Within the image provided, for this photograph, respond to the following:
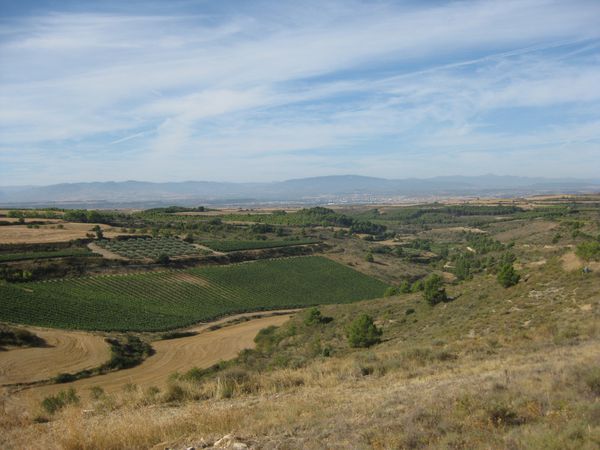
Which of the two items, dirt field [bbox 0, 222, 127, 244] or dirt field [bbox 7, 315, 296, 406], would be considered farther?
dirt field [bbox 0, 222, 127, 244]

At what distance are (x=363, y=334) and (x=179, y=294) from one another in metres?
41.3

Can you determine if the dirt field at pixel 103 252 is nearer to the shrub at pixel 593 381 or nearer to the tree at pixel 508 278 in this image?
the tree at pixel 508 278

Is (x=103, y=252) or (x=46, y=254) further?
(x=103, y=252)

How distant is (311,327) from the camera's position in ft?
129

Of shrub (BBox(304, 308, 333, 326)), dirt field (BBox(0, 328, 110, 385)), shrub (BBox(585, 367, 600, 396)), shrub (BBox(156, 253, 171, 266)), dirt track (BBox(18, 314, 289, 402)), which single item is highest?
shrub (BBox(585, 367, 600, 396))

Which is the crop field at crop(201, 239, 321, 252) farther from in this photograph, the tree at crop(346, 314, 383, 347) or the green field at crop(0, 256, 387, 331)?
the tree at crop(346, 314, 383, 347)

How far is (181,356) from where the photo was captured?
1599 inches

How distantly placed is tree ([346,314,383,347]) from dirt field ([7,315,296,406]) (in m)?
12.2

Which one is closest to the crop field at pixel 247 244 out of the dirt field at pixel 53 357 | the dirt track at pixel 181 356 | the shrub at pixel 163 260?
the shrub at pixel 163 260

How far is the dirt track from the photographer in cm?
3101

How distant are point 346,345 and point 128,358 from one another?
19.4m

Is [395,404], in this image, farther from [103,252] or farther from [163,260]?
[103,252]

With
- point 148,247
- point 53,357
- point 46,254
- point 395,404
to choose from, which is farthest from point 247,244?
point 395,404

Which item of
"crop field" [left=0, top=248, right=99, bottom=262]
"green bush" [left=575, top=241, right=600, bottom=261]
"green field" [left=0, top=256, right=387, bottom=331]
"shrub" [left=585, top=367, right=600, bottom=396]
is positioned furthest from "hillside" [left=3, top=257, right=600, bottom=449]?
"crop field" [left=0, top=248, right=99, bottom=262]
